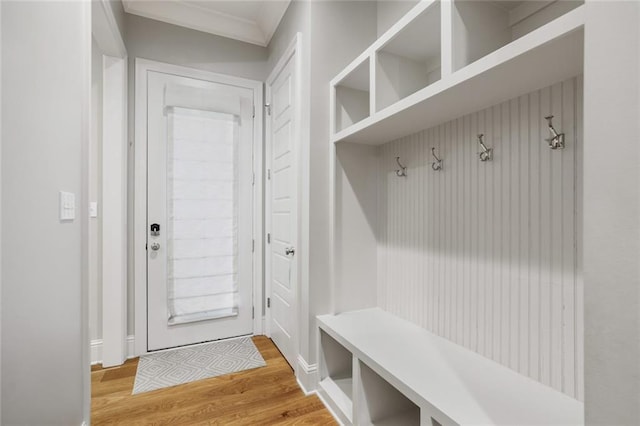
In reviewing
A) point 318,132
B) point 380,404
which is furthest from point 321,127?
point 380,404

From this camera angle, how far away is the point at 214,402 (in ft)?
5.89

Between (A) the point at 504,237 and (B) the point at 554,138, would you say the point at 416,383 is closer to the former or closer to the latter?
(A) the point at 504,237

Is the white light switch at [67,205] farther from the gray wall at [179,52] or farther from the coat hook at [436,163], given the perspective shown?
the coat hook at [436,163]

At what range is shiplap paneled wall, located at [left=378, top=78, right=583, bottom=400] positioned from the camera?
3.46 feet

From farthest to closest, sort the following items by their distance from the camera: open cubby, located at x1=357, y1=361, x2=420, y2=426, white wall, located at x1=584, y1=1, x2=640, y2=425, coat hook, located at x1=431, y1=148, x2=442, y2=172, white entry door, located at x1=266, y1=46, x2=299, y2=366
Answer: white entry door, located at x1=266, y1=46, x2=299, y2=366 → coat hook, located at x1=431, y1=148, x2=442, y2=172 → open cubby, located at x1=357, y1=361, x2=420, y2=426 → white wall, located at x1=584, y1=1, x2=640, y2=425

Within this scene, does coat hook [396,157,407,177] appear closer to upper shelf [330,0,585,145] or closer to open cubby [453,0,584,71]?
upper shelf [330,0,585,145]

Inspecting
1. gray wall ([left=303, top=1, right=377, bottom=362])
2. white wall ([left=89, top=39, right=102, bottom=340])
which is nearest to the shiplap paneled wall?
gray wall ([left=303, top=1, right=377, bottom=362])

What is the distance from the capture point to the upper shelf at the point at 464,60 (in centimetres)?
87

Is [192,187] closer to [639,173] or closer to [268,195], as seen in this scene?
[268,195]

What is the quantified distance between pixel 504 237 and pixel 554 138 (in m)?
0.42

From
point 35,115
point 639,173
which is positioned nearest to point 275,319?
point 35,115

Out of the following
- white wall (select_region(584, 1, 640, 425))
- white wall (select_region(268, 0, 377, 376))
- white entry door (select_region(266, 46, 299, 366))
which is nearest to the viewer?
white wall (select_region(584, 1, 640, 425))

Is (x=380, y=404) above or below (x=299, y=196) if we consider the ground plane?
below

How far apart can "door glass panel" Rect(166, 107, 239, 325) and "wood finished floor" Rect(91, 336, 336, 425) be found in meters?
0.67
